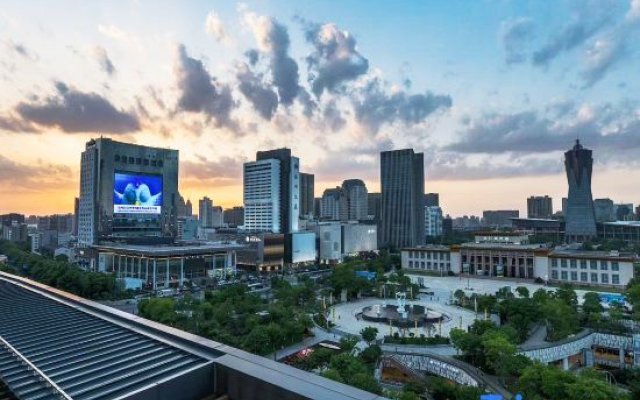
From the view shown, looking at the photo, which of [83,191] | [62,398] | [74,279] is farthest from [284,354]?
[83,191]

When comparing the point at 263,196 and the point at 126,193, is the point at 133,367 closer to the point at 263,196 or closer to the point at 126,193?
the point at 126,193

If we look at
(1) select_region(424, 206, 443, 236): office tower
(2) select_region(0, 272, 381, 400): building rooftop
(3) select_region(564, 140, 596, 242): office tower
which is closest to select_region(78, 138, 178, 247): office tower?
(2) select_region(0, 272, 381, 400): building rooftop

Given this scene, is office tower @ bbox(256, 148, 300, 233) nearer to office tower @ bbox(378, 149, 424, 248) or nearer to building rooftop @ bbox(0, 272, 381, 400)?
office tower @ bbox(378, 149, 424, 248)

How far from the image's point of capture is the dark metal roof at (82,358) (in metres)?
8.52

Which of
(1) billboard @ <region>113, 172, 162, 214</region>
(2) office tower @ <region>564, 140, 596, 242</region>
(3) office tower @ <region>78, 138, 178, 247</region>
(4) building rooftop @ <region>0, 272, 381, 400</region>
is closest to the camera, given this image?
(4) building rooftop @ <region>0, 272, 381, 400</region>

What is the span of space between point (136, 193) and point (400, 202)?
88.4 meters

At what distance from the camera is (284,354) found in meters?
33.8

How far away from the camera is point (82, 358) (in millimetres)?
10414

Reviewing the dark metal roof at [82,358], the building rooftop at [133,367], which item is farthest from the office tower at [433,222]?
the building rooftop at [133,367]

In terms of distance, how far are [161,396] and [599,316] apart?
4517cm

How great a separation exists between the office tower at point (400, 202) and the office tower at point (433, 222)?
2704cm

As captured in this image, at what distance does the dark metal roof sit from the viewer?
852cm

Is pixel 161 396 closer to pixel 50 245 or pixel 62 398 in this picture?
pixel 62 398

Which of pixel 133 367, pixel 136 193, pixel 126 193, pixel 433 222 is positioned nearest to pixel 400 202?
pixel 433 222
